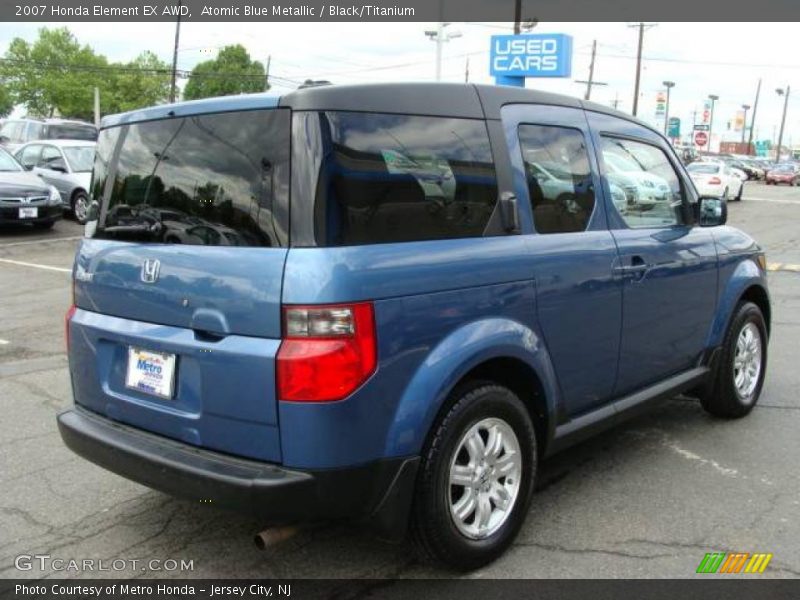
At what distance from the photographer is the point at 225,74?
8588 centimetres

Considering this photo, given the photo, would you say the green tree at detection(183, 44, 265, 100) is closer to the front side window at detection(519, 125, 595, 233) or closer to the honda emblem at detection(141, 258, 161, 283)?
the front side window at detection(519, 125, 595, 233)

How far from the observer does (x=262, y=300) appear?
2703 millimetres

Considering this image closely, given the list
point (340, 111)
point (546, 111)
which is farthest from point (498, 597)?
point (546, 111)

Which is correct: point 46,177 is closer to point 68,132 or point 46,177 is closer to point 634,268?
point 68,132

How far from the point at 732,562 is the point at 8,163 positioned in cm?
1541

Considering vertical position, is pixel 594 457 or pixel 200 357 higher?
pixel 200 357

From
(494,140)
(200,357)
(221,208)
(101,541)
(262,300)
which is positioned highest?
(494,140)

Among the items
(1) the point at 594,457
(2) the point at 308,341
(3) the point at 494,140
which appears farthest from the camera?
(1) the point at 594,457

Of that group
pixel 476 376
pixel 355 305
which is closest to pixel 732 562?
pixel 476 376

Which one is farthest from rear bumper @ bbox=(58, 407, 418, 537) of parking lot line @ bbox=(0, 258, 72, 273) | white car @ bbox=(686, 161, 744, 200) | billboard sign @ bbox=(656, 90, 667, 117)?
billboard sign @ bbox=(656, 90, 667, 117)

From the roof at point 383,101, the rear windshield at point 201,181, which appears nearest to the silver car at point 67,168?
the rear windshield at point 201,181

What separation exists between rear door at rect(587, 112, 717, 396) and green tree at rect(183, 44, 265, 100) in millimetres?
84682

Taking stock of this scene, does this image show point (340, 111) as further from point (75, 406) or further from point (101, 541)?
point (101, 541)

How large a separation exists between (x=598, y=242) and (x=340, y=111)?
1582 mm
